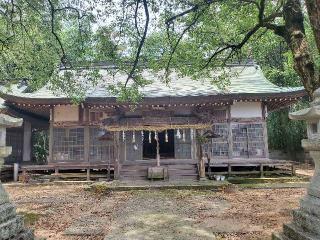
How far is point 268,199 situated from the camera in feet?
36.1

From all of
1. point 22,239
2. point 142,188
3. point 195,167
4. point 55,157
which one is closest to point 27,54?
point 55,157

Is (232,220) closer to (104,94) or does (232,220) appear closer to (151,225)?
(151,225)

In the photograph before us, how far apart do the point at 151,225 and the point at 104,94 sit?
11.3m

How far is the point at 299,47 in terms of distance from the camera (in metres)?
7.80

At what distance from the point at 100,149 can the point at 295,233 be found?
45.6 ft

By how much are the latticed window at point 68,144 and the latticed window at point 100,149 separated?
1.82 ft

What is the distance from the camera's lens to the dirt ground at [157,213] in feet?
22.9

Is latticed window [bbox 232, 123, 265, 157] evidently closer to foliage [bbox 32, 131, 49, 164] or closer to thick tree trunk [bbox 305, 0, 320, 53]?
thick tree trunk [bbox 305, 0, 320, 53]

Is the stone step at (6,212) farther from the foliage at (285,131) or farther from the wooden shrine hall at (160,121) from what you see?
the foliage at (285,131)

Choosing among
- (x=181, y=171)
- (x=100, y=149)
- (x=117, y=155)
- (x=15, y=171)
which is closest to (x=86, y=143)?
(x=100, y=149)

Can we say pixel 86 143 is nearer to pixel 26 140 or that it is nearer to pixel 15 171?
pixel 15 171

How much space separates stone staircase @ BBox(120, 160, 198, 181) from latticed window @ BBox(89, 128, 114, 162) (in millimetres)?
1106

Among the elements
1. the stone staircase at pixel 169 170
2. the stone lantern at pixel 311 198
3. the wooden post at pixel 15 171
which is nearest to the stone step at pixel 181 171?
the stone staircase at pixel 169 170

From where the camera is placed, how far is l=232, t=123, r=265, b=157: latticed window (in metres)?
17.3
